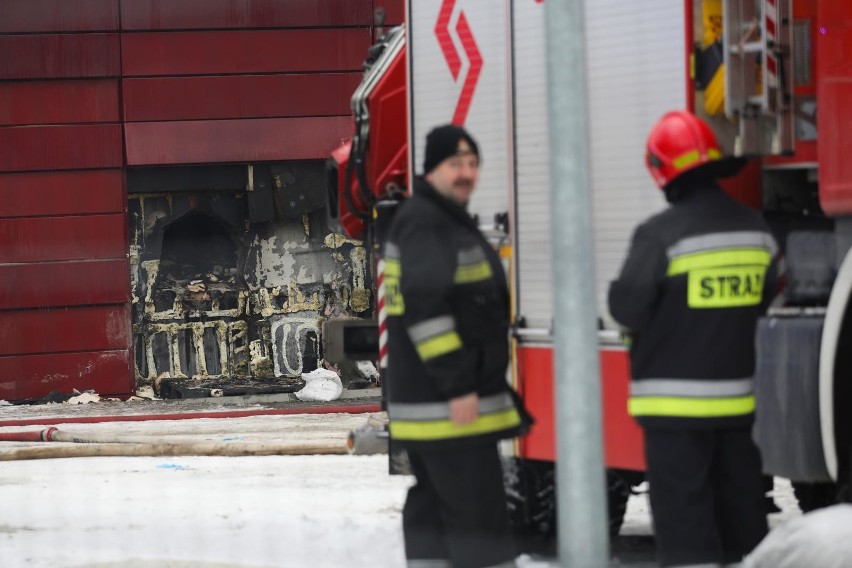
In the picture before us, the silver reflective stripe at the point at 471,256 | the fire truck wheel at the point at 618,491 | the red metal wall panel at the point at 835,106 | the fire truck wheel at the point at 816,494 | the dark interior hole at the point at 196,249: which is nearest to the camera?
the silver reflective stripe at the point at 471,256

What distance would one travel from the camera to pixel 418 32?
23.2 feet

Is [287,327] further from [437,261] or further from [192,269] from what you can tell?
[437,261]

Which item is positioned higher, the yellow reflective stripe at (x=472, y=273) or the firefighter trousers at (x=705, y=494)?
the yellow reflective stripe at (x=472, y=273)

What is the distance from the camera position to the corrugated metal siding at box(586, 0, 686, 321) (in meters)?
6.00

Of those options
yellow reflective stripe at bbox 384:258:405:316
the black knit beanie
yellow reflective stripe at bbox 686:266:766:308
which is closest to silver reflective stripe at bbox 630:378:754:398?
yellow reflective stripe at bbox 686:266:766:308

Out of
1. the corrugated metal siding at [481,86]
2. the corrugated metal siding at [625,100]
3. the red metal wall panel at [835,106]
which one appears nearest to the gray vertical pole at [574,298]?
the red metal wall panel at [835,106]

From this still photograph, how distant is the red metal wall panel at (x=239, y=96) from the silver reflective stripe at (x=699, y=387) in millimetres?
11910

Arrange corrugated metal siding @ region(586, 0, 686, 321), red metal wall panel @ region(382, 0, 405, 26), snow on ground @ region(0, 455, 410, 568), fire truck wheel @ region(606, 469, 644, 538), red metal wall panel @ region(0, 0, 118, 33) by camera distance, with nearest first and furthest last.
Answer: corrugated metal siding @ region(586, 0, 686, 321) → fire truck wheel @ region(606, 469, 644, 538) → snow on ground @ region(0, 455, 410, 568) → red metal wall panel @ region(0, 0, 118, 33) → red metal wall panel @ region(382, 0, 405, 26)

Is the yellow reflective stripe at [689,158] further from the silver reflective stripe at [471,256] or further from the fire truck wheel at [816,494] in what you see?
the fire truck wheel at [816,494]

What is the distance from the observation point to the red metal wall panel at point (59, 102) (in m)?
16.6

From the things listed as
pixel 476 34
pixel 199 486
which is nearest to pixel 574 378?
pixel 476 34

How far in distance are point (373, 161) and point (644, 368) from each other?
3317 mm

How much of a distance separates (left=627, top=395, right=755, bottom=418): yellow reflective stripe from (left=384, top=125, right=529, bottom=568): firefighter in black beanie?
0.47 metres

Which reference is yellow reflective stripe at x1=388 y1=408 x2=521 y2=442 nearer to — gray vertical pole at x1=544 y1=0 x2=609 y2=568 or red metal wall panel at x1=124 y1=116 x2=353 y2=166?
gray vertical pole at x1=544 y1=0 x2=609 y2=568
